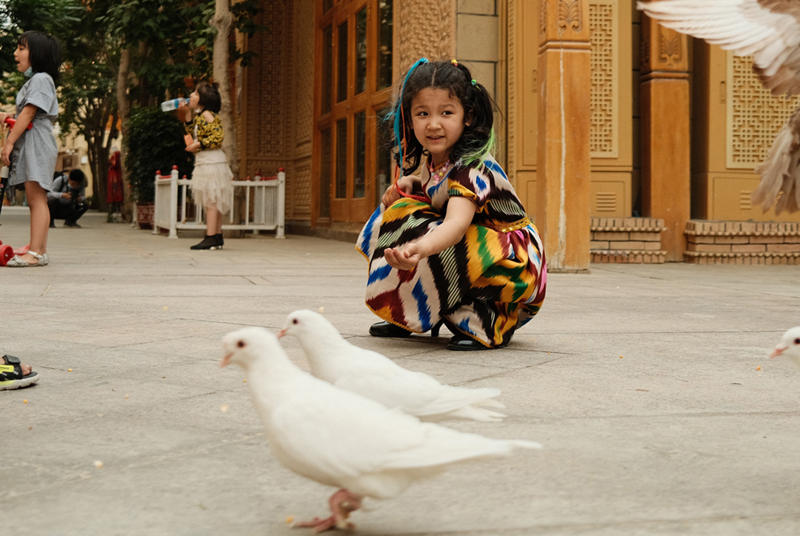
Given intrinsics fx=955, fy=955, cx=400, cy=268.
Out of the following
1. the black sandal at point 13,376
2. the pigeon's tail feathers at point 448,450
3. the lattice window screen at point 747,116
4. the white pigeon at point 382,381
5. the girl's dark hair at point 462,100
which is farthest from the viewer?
the lattice window screen at point 747,116

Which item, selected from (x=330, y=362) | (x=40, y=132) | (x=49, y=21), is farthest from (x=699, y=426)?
(x=49, y=21)

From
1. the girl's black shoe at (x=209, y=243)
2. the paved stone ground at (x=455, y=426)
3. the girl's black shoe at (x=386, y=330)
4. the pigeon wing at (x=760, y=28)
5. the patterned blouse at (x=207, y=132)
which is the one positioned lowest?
the paved stone ground at (x=455, y=426)

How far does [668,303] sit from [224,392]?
13.0 feet

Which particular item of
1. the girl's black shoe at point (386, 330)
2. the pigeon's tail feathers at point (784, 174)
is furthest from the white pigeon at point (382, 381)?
the girl's black shoe at point (386, 330)

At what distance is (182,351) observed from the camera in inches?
147

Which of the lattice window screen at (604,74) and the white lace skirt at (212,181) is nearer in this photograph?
the lattice window screen at (604,74)

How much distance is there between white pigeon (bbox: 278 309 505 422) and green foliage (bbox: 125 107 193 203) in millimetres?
16006

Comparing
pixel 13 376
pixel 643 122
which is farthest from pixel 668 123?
pixel 13 376

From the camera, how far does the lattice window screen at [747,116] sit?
1105 centimetres

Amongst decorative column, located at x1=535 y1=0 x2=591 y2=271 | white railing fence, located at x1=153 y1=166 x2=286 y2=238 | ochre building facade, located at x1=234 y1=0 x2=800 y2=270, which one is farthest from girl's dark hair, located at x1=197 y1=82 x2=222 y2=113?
decorative column, located at x1=535 y1=0 x2=591 y2=271

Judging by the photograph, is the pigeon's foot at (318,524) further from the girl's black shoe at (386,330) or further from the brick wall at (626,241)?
the brick wall at (626,241)

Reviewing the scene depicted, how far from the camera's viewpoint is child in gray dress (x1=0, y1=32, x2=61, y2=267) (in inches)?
295

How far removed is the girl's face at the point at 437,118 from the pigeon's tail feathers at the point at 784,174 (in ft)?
3.80

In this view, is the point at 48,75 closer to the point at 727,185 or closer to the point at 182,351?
the point at 182,351
